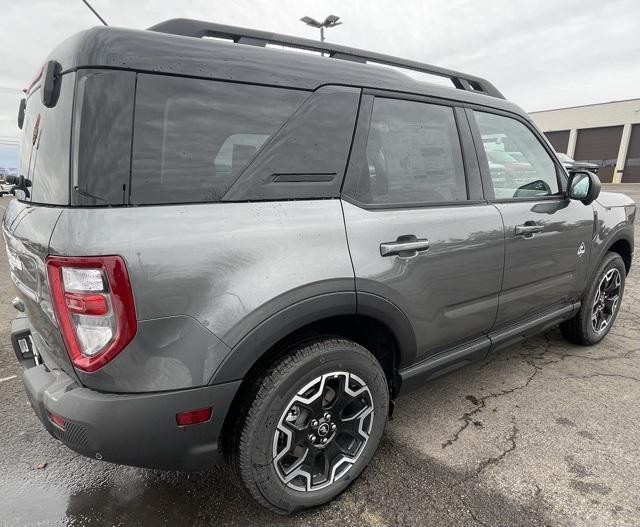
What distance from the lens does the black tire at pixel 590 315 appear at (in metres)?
3.41

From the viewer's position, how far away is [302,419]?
6.01ft

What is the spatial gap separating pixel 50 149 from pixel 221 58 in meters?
0.72

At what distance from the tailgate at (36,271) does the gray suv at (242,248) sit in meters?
0.02

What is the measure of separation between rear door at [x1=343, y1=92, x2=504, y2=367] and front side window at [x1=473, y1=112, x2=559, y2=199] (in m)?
0.22

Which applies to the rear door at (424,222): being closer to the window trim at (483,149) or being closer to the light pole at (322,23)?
the window trim at (483,149)

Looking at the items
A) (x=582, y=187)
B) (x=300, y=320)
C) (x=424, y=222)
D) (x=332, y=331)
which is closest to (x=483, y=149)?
(x=424, y=222)

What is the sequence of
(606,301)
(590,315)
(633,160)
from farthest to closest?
(633,160) < (606,301) < (590,315)

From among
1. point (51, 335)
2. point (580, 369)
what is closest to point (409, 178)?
point (51, 335)

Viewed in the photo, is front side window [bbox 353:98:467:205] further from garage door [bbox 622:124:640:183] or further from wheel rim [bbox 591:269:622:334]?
garage door [bbox 622:124:640:183]

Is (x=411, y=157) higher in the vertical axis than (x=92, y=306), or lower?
Result: higher

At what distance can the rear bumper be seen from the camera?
4.75ft

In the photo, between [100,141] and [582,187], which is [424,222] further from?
[582,187]

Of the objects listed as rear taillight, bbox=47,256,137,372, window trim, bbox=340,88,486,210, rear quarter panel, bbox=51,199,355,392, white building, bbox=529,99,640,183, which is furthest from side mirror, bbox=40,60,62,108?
white building, bbox=529,99,640,183

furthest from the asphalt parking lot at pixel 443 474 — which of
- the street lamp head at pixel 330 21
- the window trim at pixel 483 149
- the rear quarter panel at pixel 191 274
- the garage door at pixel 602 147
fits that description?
the garage door at pixel 602 147
